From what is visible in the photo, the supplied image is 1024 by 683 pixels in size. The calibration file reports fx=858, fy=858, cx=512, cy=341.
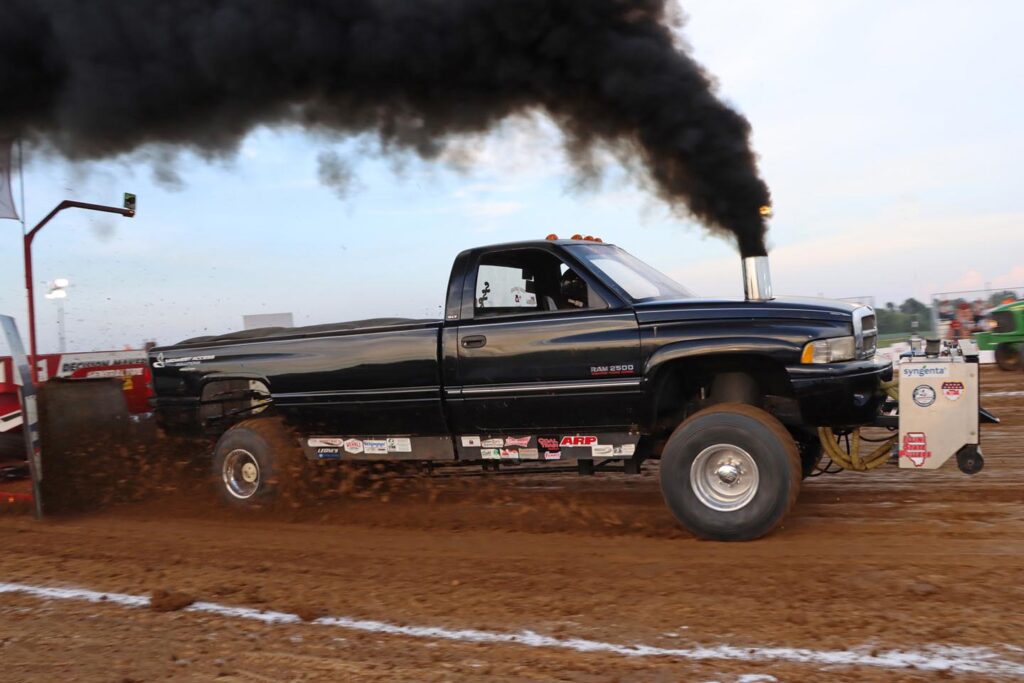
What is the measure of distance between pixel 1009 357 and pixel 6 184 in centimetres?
1654

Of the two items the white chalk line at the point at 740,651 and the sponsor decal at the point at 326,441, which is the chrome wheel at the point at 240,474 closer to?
the sponsor decal at the point at 326,441

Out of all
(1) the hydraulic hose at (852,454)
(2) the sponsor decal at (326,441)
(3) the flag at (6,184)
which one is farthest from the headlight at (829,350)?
(3) the flag at (6,184)

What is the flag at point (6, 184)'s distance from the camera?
901 centimetres

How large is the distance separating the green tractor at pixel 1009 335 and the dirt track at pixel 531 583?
35.7 ft

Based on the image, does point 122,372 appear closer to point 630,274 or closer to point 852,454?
point 630,274

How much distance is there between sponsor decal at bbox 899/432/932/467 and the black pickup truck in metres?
0.27

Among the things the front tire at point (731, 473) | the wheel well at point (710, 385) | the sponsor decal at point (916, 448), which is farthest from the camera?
the wheel well at point (710, 385)

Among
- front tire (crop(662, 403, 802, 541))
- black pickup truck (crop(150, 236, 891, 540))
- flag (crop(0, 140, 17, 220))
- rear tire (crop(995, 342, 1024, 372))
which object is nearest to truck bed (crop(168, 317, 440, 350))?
black pickup truck (crop(150, 236, 891, 540))

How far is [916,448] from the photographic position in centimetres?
490

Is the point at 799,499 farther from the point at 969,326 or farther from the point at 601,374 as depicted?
the point at 969,326

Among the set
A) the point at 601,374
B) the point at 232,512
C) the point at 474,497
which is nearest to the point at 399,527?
the point at 474,497

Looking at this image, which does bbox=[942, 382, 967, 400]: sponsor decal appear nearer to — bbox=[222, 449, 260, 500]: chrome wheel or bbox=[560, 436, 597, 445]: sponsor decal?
bbox=[560, 436, 597, 445]: sponsor decal

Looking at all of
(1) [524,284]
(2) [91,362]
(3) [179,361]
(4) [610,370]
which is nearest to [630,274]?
(1) [524,284]

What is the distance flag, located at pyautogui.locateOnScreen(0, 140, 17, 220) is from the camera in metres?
9.01
